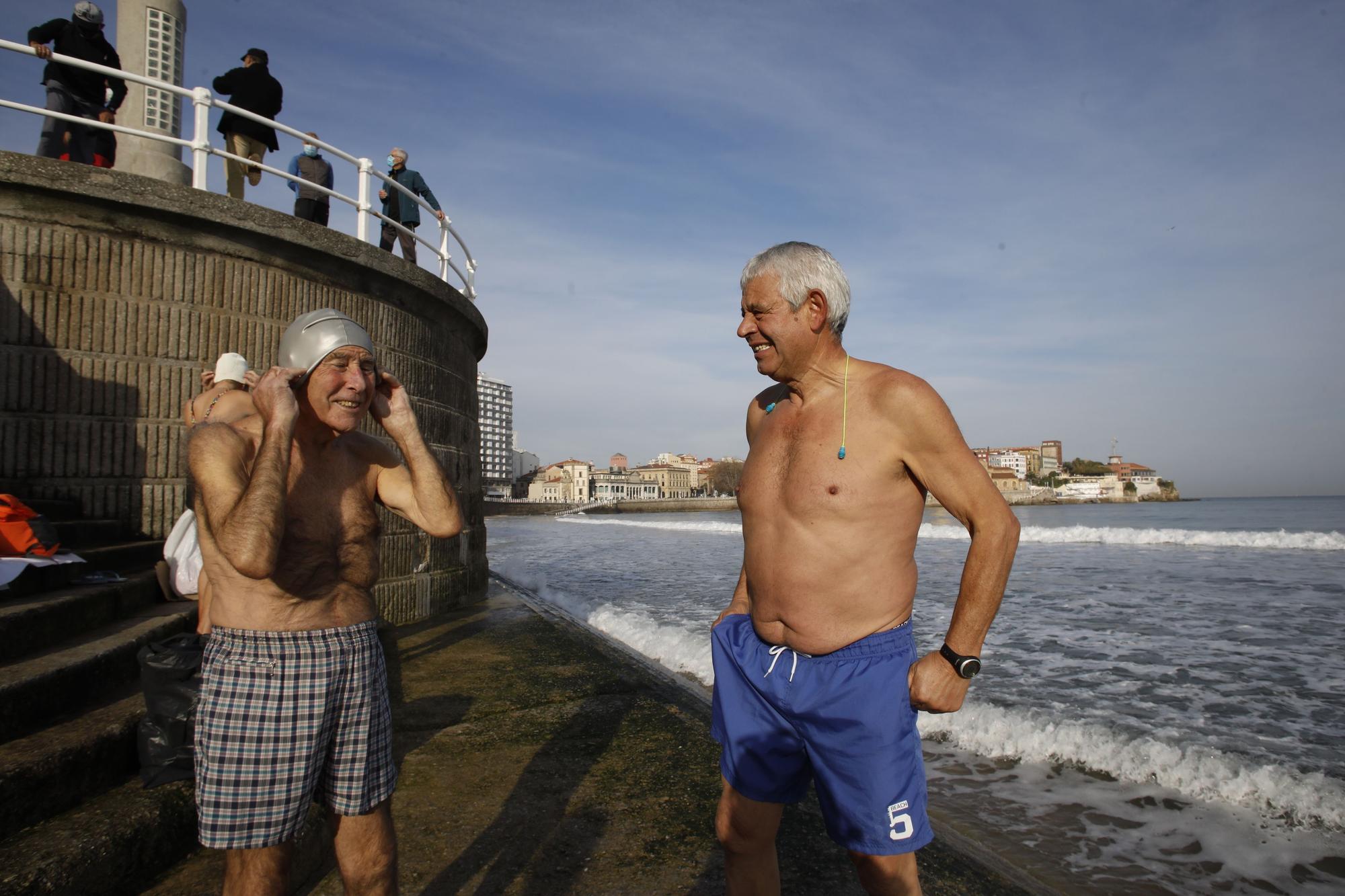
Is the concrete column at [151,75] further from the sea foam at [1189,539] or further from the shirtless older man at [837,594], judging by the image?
the sea foam at [1189,539]

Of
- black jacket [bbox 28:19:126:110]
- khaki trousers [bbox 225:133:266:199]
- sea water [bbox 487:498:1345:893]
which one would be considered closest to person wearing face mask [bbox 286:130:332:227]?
khaki trousers [bbox 225:133:266:199]

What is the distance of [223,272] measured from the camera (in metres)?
5.51

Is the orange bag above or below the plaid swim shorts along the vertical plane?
above

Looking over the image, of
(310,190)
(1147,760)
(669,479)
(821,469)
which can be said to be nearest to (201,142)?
(310,190)

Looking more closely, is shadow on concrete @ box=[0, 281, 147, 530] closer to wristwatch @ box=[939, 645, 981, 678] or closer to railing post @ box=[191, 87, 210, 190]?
railing post @ box=[191, 87, 210, 190]

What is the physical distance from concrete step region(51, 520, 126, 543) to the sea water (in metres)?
4.45

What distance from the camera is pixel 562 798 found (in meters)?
3.14

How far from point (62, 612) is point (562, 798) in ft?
7.83

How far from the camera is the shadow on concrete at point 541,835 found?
252 centimetres

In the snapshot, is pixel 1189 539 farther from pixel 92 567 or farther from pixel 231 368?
pixel 92 567

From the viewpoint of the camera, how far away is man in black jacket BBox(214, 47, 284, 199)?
22.4ft

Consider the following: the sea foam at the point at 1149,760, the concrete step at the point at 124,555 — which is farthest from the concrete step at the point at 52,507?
the sea foam at the point at 1149,760

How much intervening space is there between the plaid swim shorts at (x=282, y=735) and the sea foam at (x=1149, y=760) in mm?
4208

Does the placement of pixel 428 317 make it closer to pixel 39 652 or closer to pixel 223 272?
pixel 223 272
